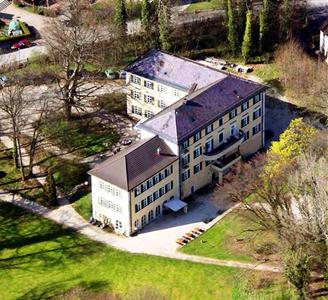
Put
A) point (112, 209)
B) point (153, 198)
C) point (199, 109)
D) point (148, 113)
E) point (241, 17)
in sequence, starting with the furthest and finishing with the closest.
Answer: point (241, 17)
point (148, 113)
point (199, 109)
point (153, 198)
point (112, 209)

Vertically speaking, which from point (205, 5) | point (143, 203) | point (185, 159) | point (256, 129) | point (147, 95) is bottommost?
point (143, 203)

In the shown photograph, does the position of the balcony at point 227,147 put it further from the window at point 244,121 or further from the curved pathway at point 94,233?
the curved pathway at point 94,233

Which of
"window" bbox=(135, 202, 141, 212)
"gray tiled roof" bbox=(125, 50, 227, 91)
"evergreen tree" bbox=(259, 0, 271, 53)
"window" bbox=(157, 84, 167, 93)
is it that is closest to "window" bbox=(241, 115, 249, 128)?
"gray tiled roof" bbox=(125, 50, 227, 91)

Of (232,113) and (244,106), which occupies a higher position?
(244,106)

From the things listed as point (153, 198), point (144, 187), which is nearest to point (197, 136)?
point (153, 198)

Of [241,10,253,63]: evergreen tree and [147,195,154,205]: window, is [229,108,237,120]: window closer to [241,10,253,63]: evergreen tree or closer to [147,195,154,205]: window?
[147,195,154,205]: window

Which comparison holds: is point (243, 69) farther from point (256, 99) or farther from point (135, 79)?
point (135, 79)

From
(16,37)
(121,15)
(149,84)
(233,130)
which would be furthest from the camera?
(16,37)

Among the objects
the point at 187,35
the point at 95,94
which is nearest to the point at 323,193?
the point at 95,94
